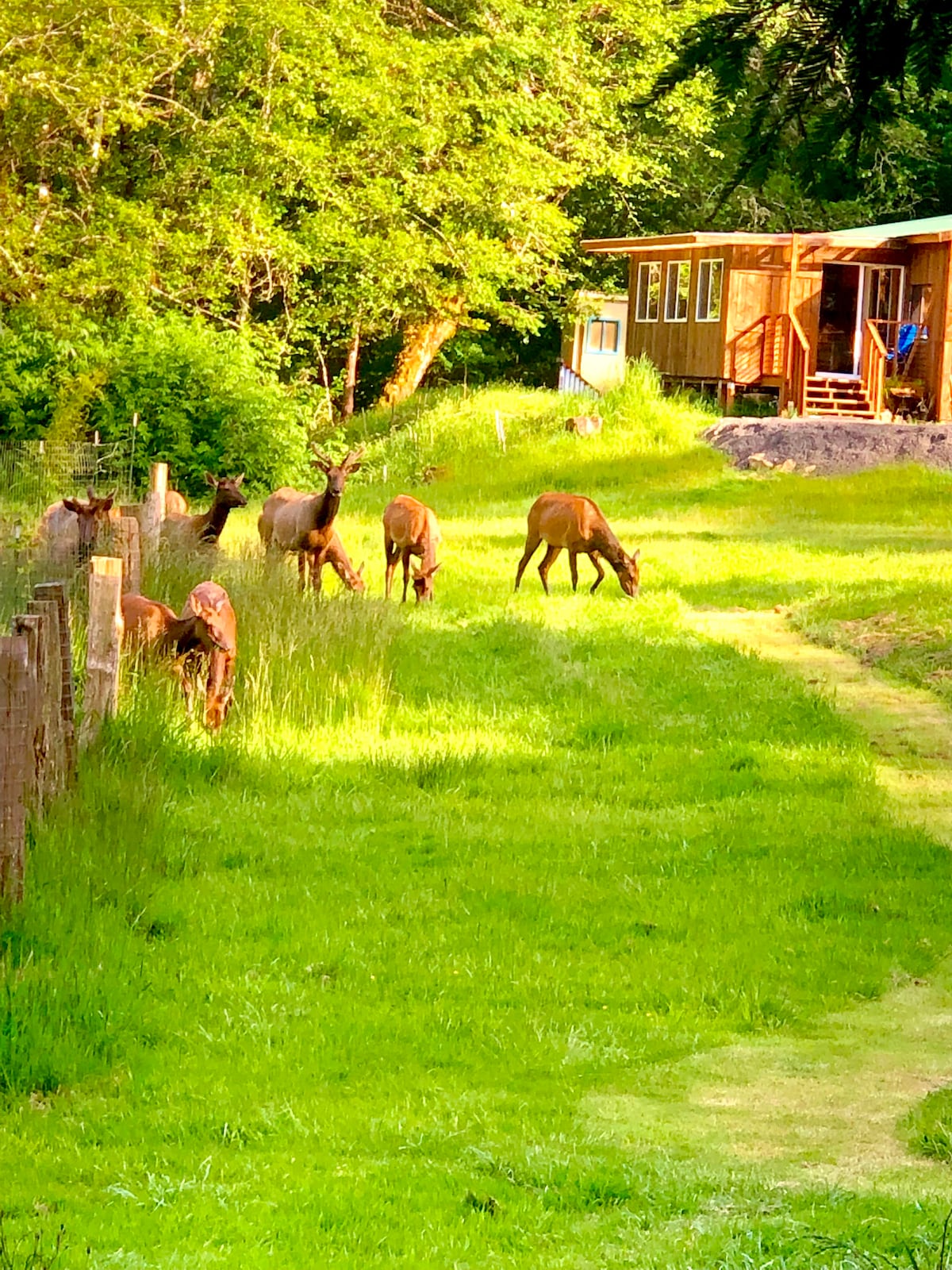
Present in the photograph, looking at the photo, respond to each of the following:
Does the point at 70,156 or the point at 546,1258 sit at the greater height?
the point at 70,156

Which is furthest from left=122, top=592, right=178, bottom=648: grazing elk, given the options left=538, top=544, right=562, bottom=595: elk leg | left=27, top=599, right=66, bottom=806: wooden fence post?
left=538, top=544, right=562, bottom=595: elk leg

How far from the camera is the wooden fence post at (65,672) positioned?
9.84 meters

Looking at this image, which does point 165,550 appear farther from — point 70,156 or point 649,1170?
point 70,156

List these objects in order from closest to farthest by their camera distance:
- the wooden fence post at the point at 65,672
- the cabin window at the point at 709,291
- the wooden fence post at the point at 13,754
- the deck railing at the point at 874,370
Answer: the wooden fence post at the point at 13,754, the wooden fence post at the point at 65,672, the deck railing at the point at 874,370, the cabin window at the point at 709,291

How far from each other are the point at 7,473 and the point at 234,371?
10.5m

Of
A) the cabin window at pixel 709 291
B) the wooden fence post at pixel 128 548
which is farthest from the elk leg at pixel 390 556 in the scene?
the cabin window at pixel 709 291

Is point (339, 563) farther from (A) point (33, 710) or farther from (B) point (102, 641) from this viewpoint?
(A) point (33, 710)

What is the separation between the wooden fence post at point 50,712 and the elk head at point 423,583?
11.2m

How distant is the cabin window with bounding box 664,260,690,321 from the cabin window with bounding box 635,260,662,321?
54 cm

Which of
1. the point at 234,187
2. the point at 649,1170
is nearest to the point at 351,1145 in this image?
the point at 649,1170

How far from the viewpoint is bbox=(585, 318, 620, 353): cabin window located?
53500 mm

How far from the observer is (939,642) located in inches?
708

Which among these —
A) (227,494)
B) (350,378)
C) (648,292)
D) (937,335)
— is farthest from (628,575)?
(648,292)

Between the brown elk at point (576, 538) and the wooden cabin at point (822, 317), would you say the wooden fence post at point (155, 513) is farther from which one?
the wooden cabin at point (822, 317)
